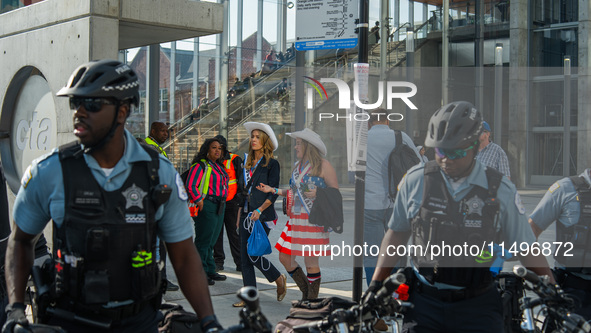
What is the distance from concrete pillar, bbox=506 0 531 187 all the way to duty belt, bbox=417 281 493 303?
20.8m

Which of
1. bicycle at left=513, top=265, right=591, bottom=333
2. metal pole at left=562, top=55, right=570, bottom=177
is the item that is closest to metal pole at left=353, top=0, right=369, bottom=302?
bicycle at left=513, top=265, right=591, bottom=333

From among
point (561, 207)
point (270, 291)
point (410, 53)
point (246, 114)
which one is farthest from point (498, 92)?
point (561, 207)

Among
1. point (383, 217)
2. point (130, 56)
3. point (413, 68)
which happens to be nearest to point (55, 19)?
point (383, 217)

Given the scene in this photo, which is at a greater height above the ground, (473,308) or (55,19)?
(55,19)

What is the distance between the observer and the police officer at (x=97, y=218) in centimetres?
279

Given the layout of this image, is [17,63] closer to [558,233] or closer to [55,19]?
[55,19]

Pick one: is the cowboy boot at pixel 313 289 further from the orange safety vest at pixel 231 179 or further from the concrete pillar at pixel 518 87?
the concrete pillar at pixel 518 87

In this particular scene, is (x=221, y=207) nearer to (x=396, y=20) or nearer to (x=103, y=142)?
(x=103, y=142)

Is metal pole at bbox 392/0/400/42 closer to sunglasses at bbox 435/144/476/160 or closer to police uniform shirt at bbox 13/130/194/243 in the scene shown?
sunglasses at bbox 435/144/476/160

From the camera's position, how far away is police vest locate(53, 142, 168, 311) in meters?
2.76

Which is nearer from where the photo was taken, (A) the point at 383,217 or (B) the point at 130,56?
(A) the point at 383,217

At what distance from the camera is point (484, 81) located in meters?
24.7

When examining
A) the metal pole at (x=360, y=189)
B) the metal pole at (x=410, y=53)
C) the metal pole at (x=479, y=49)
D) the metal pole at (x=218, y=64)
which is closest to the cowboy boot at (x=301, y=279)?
the metal pole at (x=360, y=189)

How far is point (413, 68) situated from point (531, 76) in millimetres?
3854
